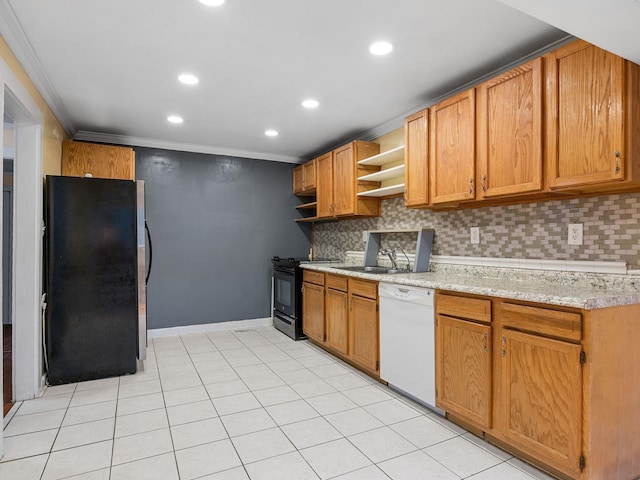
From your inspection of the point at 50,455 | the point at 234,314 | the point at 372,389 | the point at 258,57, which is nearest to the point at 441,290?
the point at 372,389

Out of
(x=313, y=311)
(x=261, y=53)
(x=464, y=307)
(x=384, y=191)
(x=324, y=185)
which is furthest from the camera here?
(x=324, y=185)

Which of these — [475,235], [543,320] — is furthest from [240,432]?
[475,235]

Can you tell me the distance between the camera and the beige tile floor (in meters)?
1.89

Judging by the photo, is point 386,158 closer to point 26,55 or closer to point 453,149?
point 453,149

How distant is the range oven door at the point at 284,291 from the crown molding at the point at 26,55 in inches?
111

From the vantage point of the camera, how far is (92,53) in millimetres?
2432

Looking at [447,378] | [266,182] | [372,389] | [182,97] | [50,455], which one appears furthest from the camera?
[266,182]

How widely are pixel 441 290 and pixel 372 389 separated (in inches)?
43.0

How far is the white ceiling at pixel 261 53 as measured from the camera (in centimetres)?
198

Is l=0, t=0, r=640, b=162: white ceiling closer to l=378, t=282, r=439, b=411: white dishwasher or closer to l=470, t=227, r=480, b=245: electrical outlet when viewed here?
l=470, t=227, r=480, b=245: electrical outlet

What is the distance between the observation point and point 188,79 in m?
2.81

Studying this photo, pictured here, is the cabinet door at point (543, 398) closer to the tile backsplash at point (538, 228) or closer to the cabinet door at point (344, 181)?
the tile backsplash at point (538, 228)

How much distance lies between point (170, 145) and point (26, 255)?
89.0 inches

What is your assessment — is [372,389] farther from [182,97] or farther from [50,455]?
[182,97]
